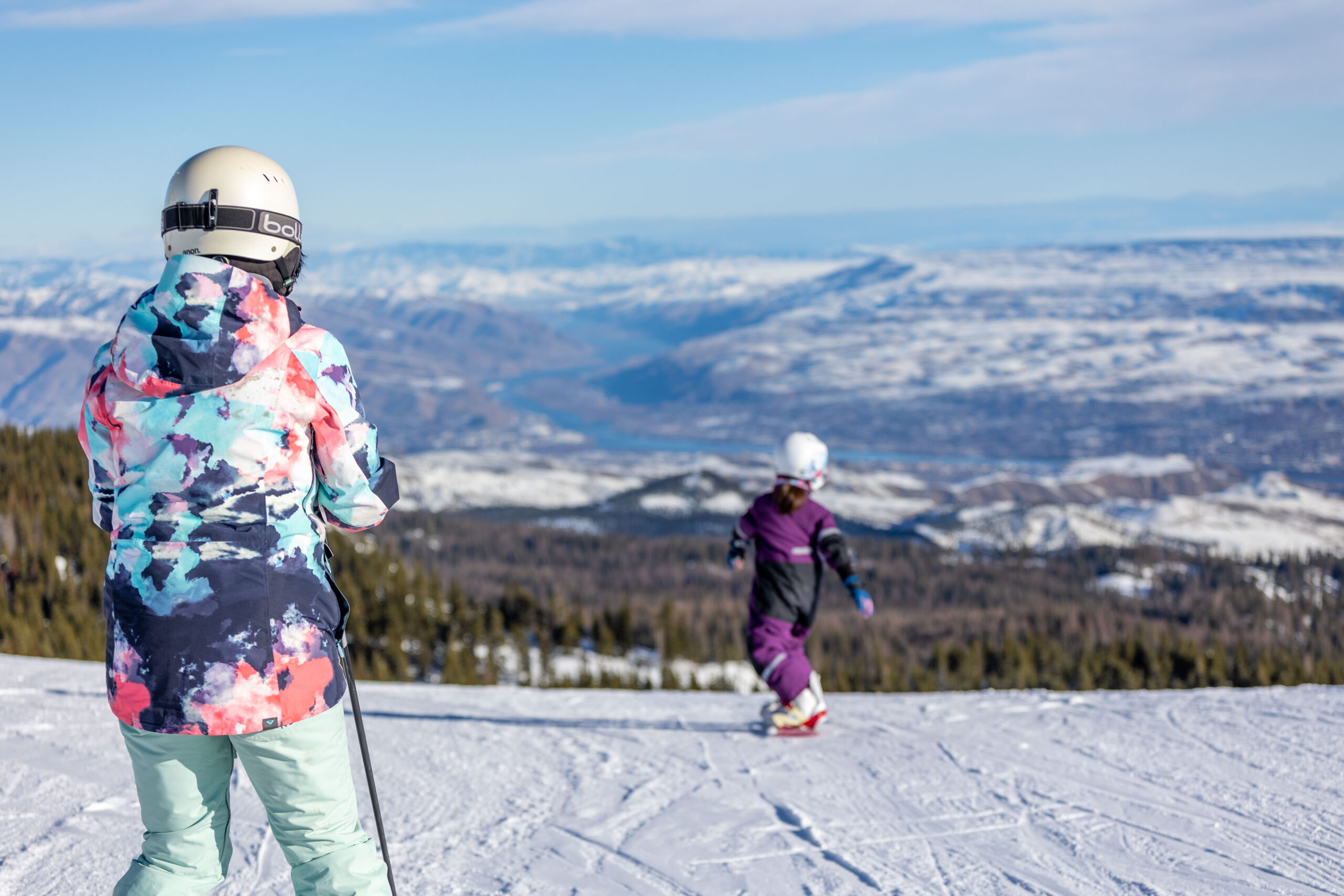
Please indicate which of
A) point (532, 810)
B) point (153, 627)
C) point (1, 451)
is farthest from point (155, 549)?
point (1, 451)

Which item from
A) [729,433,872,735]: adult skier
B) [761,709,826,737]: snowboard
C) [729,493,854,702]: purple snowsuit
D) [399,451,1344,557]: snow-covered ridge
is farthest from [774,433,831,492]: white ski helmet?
[399,451,1344,557]: snow-covered ridge

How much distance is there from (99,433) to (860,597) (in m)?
5.08

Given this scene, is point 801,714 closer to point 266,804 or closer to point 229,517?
point 266,804

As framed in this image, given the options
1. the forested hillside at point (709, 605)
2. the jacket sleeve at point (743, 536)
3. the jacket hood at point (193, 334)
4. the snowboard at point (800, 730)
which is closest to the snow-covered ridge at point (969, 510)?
the forested hillside at point (709, 605)

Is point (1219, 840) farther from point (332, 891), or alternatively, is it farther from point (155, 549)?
point (155, 549)

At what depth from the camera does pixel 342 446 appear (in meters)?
2.75

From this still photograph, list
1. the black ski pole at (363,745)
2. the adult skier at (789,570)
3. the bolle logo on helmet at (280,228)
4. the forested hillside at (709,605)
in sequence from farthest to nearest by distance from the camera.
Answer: the forested hillside at (709,605)
the adult skier at (789,570)
the black ski pole at (363,745)
the bolle logo on helmet at (280,228)

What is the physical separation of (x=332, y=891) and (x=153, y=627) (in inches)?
35.0

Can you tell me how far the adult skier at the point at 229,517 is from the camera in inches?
103

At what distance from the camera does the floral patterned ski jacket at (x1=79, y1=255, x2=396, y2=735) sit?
2584mm

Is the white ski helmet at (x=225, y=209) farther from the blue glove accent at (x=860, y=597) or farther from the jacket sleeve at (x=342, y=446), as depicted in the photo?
the blue glove accent at (x=860, y=597)

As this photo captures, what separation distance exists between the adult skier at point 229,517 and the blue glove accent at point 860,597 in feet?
14.0

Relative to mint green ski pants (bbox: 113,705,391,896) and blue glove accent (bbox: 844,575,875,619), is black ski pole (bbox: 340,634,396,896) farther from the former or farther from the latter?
blue glove accent (bbox: 844,575,875,619)

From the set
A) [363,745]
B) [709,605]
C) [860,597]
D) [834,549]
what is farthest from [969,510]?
[363,745]
